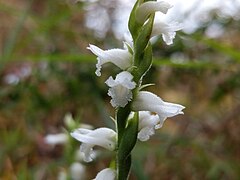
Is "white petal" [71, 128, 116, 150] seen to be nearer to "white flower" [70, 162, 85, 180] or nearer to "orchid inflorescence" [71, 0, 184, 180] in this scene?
"orchid inflorescence" [71, 0, 184, 180]

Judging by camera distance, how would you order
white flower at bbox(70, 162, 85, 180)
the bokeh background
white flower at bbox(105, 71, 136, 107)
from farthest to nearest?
1. the bokeh background
2. white flower at bbox(70, 162, 85, 180)
3. white flower at bbox(105, 71, 136, 107)

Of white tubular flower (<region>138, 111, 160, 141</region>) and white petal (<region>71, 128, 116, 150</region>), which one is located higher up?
white tubular flower (<region>138, 111, 160, 141</region>)

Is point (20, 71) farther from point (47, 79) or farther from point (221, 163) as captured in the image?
point (221, 163)

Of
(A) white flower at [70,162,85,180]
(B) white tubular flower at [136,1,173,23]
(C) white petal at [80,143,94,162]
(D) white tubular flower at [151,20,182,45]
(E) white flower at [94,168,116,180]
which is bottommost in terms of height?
(A) white flower at [70,162,85,180]

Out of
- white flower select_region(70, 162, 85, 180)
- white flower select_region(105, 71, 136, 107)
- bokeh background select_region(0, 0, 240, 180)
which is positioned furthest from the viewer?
bokeh background select_region(0, 0, 240, 180)

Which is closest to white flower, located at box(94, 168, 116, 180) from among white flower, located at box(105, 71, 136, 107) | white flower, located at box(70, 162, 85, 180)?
white flower, located at box(105, 71, 136, 107)

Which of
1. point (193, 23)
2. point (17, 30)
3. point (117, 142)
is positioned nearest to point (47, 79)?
point (17, 30)

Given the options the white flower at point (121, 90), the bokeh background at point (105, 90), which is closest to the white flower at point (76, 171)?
the bokeh background at point (105, 90)

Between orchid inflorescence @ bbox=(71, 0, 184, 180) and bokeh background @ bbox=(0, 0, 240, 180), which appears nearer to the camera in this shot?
orchid inflorescence @ bbox=(71, 0, 184, 180)
